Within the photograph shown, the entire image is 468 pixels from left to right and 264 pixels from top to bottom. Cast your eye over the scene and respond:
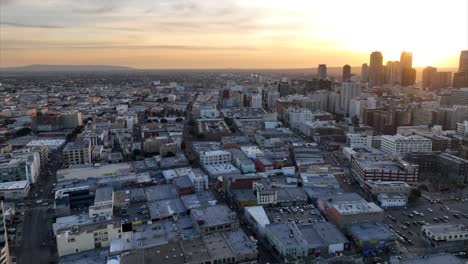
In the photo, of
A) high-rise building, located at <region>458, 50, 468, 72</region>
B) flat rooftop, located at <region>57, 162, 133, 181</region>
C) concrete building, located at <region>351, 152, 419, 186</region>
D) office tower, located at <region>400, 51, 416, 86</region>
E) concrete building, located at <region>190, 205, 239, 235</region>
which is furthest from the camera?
office tower, located at <region>400, 51, 416, 86</region>

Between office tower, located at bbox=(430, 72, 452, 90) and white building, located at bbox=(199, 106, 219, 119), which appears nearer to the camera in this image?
white building, located at bbox=(199, 106, 219, 119)

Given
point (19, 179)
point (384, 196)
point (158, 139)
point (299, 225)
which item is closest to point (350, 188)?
point (384, 196)

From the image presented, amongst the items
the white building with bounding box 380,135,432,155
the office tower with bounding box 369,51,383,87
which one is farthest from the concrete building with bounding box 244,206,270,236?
the office tower with bounding box 369,51,383,87

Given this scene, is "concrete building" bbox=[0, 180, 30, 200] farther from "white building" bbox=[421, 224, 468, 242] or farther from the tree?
"white building" bbox=[421, 224, 468, 242]

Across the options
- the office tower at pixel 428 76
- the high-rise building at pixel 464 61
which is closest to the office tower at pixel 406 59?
the office tower at pixel 428 76

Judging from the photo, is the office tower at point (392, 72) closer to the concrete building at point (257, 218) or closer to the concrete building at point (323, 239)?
the concrete building at point (257, 218)

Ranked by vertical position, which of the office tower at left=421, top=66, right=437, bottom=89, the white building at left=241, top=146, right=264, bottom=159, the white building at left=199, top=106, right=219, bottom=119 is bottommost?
the white building at left=241, top=146, right=264, bottom=159
